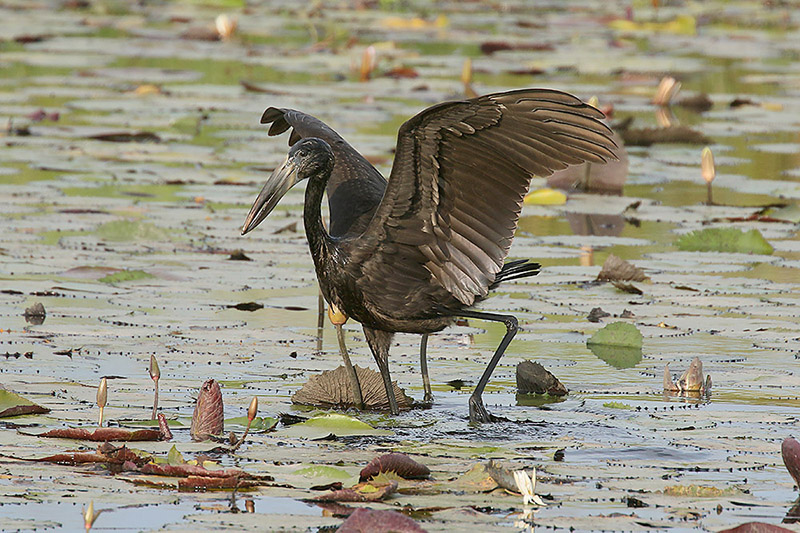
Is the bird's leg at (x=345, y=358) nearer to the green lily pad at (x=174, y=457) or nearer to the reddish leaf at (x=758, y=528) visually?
the green lily pad at (x=174, y=457)

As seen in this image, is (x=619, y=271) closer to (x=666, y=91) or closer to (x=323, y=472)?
(x=323, y=472)

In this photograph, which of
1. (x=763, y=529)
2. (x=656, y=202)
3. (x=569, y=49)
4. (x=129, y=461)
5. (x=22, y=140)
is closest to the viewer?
(x=763, y=529)

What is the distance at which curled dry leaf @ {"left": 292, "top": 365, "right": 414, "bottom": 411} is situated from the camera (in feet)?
16.8

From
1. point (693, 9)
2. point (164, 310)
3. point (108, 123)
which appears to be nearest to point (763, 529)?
point (164, 310)

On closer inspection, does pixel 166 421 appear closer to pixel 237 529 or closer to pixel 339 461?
pixel 339 461

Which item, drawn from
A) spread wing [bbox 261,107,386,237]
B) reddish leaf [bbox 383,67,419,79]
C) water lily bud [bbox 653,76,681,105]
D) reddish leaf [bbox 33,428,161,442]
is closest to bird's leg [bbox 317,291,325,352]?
spread wing [bbox 261,107,386,237]

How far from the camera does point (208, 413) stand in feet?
14.5

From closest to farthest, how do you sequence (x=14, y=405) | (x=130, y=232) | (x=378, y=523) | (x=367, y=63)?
(x=378, y=523)
(x=14, y=405)
(x=130, y=232)
(x=367, y=63)

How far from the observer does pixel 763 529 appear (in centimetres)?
344

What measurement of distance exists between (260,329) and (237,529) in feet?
8.66

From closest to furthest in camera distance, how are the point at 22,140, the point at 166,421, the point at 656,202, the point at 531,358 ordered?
the point at 166,421 < the point at 531,358 < the point at 656,202 < the point at 22,140

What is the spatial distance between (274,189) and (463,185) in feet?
2.25

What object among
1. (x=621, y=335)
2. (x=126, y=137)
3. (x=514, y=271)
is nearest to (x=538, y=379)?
(x=514, y=271)

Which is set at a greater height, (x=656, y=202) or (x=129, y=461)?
(x=656, y=202)
